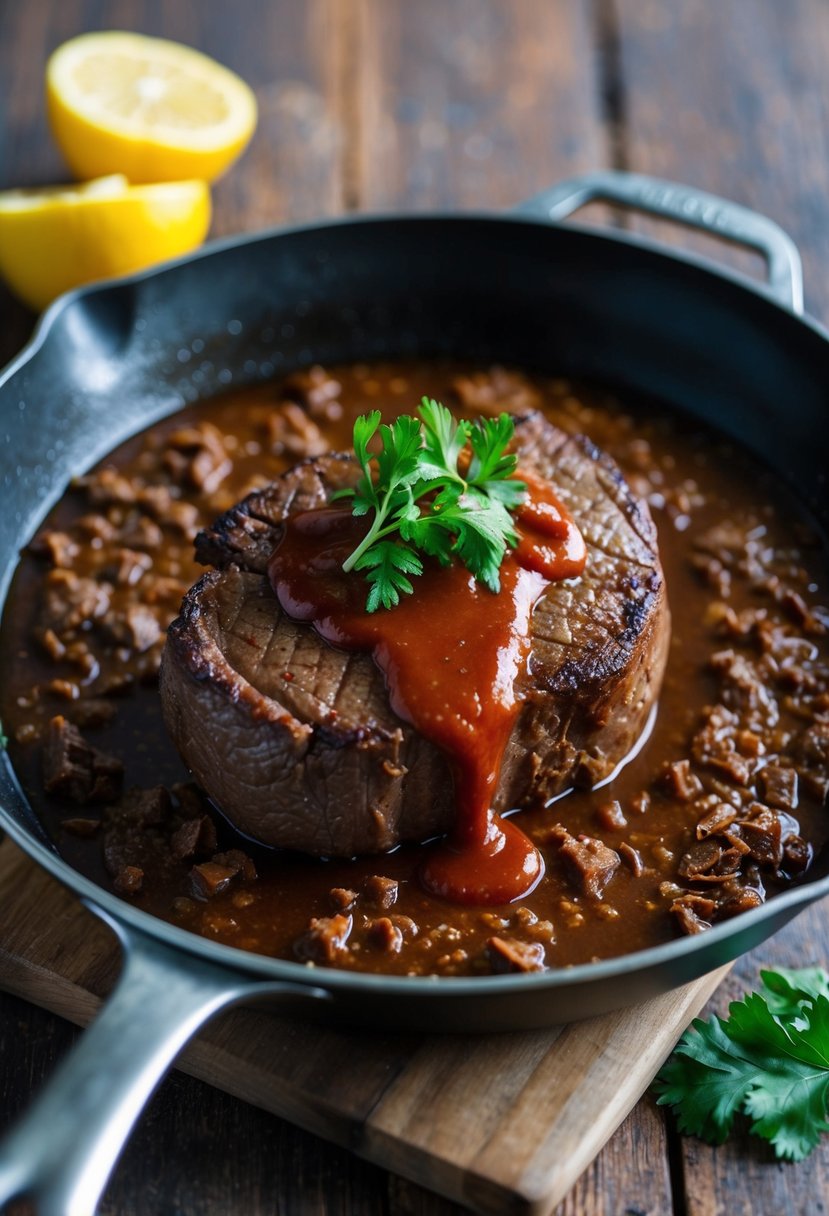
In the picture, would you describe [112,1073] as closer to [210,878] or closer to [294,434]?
[210,878]

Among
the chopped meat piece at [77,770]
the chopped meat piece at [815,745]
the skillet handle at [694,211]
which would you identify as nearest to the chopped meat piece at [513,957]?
the chopped meat piece at [815,745]

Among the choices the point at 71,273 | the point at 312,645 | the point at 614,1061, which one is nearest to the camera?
the point at 614,1061

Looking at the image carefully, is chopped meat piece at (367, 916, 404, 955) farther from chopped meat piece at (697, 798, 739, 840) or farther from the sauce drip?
chopped meat piece at (697, 798, 739, 840)

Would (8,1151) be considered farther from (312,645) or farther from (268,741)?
(312,645)

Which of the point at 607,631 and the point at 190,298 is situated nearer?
the point at 607,631

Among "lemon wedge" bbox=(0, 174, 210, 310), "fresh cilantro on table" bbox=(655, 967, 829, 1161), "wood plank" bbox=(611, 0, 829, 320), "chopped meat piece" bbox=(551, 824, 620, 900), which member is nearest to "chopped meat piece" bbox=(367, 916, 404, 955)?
"chopped meat piece" bbox=(551, 824, 620, 900)

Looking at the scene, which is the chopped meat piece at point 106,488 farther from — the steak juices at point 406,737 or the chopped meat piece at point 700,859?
the chopped meat piece at point 700,859

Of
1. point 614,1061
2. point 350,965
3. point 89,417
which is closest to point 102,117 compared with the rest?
point 89,417

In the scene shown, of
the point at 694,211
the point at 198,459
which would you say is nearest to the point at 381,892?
the point at 198,459
